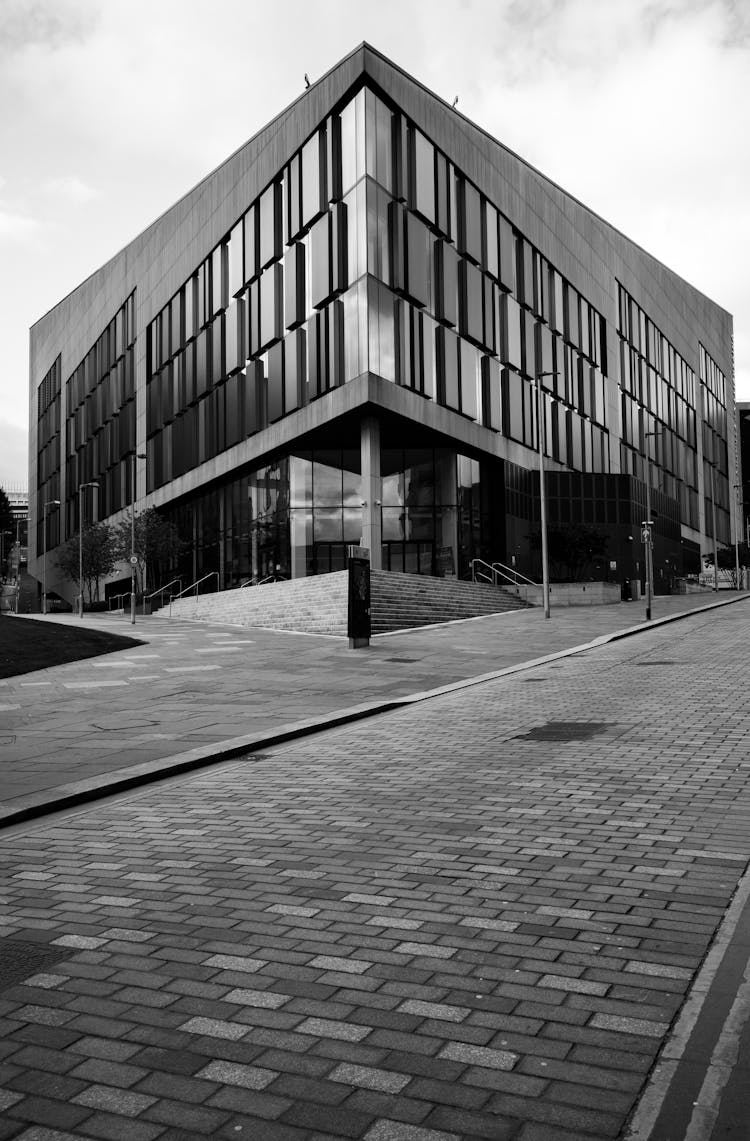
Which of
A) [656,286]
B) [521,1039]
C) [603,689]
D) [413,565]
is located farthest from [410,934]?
[656,286]

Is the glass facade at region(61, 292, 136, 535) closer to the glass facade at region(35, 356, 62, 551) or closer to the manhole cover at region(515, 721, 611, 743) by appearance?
the glass facade at region(35, 356, 62, 551)

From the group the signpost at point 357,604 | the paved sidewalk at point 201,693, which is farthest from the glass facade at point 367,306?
the signpost at point 357,604

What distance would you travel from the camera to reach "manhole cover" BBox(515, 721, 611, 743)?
11.4 m

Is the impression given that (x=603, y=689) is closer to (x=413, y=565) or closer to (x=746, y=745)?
(x=746, y=745)

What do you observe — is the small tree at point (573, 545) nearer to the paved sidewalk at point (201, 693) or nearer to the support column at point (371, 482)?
the support column at point (371, 482)

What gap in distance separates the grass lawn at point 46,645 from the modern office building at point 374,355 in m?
18.8

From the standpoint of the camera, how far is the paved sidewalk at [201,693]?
10.3 m

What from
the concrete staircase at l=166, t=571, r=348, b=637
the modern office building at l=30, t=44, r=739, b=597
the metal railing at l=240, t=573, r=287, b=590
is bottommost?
the concrete staircase at l=166, t=571, r=348, b=637

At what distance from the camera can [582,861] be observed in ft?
Result: 20.6

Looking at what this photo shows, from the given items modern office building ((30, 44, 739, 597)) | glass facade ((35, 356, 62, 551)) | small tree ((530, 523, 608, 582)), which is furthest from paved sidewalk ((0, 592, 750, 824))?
glass facade ((35, 356, 62, 551))

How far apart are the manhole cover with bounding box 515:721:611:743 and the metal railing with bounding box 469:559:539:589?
130 feet

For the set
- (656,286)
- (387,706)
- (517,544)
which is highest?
(656,286)

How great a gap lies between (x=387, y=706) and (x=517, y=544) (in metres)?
42.7

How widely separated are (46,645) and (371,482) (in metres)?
22.7
